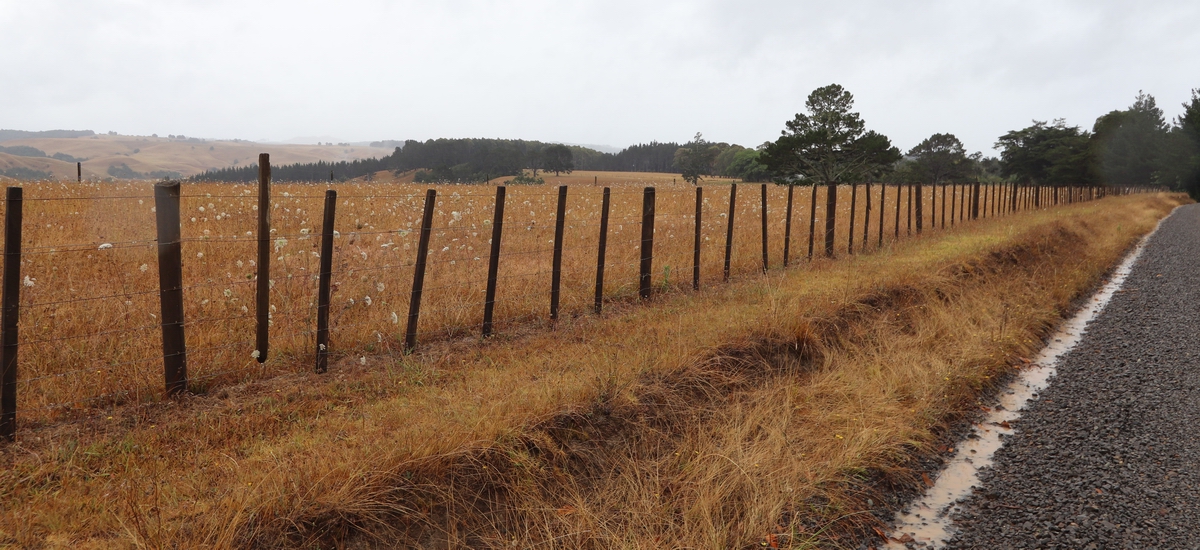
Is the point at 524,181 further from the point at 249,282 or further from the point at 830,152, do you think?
the point at 249,282

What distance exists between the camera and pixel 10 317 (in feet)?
15.7

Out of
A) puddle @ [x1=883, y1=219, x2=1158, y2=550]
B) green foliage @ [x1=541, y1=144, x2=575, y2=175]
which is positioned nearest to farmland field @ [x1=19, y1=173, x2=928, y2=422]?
puddle @ [x1=883, y1=219, x2=1158, y2=550]

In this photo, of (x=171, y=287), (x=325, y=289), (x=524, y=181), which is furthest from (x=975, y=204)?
(x=524, y=181)

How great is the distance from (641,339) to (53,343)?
525cm

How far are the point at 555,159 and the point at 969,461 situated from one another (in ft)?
286

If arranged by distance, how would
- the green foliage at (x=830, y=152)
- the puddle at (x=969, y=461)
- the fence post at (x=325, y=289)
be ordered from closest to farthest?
the puddle at (x=969, y=461) → the fence post at (x=325, y=289) → the green foliage at (x=830, y=152)

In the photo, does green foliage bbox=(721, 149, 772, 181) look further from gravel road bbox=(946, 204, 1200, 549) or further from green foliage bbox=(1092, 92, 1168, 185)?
gravel road bbox=(946, 204, 1200, 549)

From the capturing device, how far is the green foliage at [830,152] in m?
57.2

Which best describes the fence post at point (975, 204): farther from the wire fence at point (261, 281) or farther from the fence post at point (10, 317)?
the fence post at point (10, 317)

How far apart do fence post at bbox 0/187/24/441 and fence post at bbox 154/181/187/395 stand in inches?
34.8

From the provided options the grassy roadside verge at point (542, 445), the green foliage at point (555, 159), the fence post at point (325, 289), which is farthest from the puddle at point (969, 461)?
the green foliage at point (555, 159)

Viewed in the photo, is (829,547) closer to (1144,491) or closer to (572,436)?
(572,436)

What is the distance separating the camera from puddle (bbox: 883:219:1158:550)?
15.3 feet

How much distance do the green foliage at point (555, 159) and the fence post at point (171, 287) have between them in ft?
281
